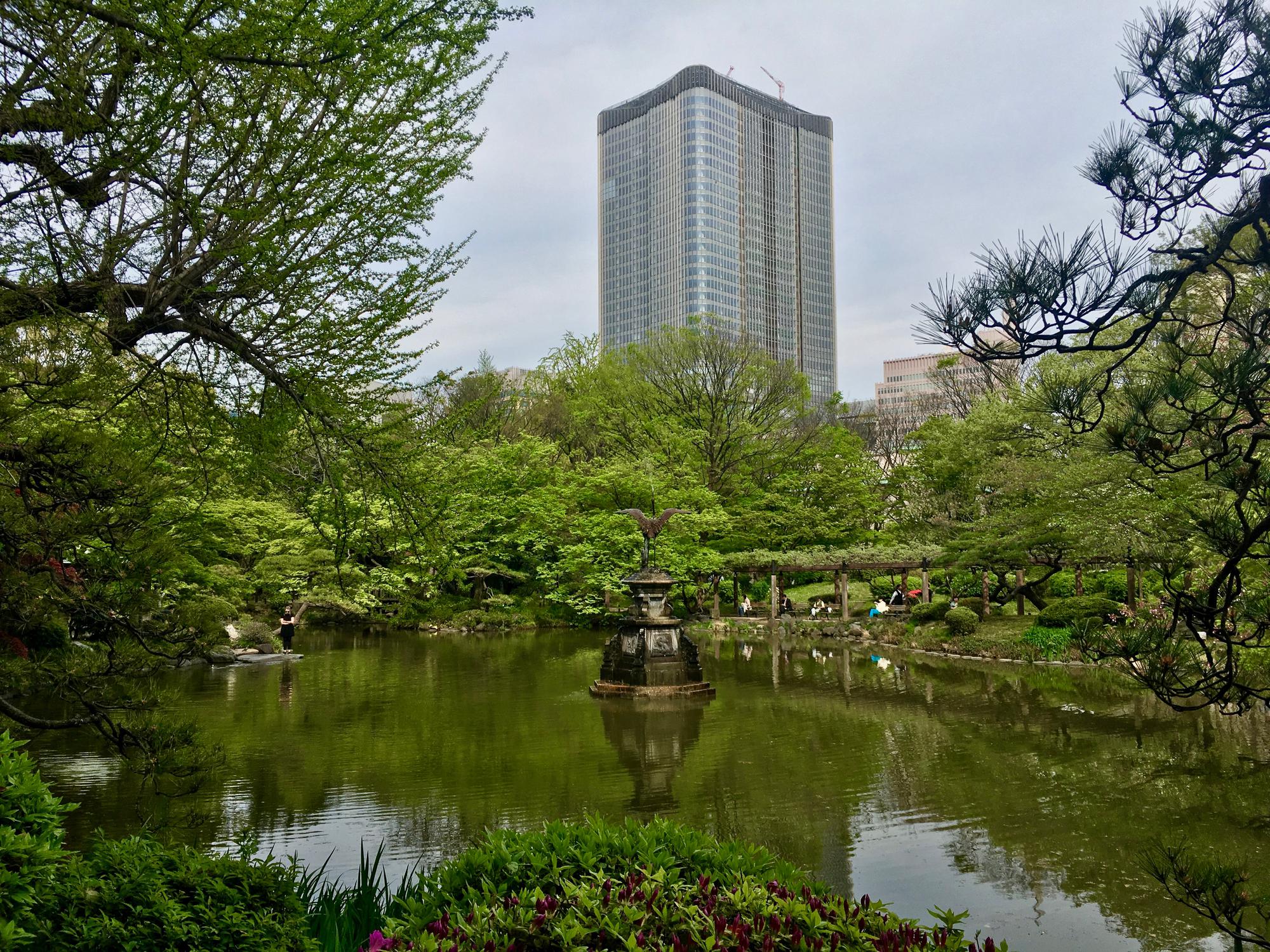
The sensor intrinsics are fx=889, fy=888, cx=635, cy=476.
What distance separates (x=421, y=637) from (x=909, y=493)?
1684 centimetres

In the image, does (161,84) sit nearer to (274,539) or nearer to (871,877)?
(871,877)

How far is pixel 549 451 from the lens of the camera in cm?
2830

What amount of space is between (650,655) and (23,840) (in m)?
11.9

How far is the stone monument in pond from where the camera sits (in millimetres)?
13797

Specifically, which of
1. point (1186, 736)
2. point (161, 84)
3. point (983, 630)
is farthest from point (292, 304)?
point (983, 630)

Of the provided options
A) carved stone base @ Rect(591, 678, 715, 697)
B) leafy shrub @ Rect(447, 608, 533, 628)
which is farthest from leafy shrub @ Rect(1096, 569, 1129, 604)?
leafy shrub @ Rect(447, 608, 533, 628)

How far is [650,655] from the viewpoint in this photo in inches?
555

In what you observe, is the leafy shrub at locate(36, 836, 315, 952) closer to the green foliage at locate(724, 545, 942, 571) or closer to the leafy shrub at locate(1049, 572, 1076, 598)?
the green foliage at locate(724, 545, 942, 571)

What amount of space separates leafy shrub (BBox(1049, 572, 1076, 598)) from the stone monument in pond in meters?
17.4

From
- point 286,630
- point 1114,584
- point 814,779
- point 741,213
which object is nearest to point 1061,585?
point 1114,584

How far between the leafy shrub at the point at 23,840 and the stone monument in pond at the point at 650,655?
11.2 metres

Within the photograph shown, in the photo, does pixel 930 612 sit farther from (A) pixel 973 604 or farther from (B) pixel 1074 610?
(B) pixel 1074 610

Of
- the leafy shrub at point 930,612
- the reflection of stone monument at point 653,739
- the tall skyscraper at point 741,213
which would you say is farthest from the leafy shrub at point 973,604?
the tall skyscraper at point 741,213

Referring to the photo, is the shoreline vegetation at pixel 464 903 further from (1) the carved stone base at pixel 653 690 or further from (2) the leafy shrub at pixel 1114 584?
(2) the leafy shrub at pixel 1114 584
